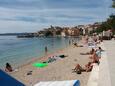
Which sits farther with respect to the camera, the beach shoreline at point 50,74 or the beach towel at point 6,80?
the beach shoreline at point 50,74

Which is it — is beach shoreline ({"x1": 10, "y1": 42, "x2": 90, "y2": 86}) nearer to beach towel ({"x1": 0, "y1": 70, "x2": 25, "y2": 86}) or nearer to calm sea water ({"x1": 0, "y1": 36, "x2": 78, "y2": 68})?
beach towel ({"x1": 0, "y1": 70, "x2": 25, "y2": 86})

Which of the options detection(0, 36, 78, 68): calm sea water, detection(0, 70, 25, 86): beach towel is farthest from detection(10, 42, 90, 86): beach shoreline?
detection(0, 36, 78, 68): calm sea water

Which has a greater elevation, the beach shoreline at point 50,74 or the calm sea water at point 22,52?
the beach shoreline at point 50,74

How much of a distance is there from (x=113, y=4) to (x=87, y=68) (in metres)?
34.7

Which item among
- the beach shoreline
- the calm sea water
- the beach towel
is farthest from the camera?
the calm sea water

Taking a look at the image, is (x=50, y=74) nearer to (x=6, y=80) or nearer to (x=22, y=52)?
(x=6, y=80)

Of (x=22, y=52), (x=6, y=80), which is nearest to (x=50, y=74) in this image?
(x=6, y=80)

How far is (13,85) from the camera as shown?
597 cm

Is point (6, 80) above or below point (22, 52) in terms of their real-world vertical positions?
above

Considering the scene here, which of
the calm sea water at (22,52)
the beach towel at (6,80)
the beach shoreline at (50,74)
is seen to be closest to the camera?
the beach towel at (6,80)

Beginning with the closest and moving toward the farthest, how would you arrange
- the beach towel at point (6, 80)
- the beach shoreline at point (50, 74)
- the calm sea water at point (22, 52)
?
the beach towel at point (6, 80) → the beach shoreline at point (50, 74) → the calm sea water at point (22, 52)

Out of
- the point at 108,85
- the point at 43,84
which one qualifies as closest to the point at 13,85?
the point at 43,84

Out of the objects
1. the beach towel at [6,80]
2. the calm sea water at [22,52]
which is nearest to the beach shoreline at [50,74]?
the beach towel at [6,80]

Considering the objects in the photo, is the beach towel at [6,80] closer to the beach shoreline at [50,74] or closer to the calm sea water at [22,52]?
the beach shoreline at [50,74]
